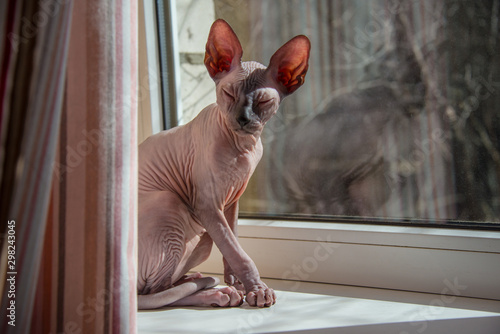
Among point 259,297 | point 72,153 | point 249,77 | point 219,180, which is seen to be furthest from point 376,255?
point 72,153

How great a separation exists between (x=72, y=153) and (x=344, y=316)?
0.70 m

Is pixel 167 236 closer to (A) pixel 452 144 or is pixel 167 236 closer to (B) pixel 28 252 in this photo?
(B) pixel 28 252

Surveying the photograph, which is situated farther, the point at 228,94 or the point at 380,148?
the point at 380,148

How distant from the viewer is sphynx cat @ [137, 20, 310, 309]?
1099 mm

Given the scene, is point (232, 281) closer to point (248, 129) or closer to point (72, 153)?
point (248, 129)

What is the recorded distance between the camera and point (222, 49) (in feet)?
3.70

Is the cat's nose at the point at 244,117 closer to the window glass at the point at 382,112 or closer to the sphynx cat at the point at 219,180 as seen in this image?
the sphynx cat at the point at 219,180

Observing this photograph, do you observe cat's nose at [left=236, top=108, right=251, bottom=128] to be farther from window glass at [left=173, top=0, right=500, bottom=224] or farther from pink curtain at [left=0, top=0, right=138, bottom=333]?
window glass at [left=173, top=0, right=500, bottom=224]

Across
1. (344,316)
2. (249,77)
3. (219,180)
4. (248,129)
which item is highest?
(249,77)

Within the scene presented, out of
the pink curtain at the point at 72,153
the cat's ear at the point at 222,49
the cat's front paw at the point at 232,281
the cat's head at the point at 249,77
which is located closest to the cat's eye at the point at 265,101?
the cat's head at the point at 249,77

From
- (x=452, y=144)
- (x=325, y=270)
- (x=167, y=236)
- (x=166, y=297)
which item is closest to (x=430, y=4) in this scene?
(x=452, y=144)

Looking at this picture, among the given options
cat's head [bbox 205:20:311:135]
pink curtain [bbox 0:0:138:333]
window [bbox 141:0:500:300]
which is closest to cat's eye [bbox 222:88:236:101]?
cat's head [bbox 205:20:311:135]

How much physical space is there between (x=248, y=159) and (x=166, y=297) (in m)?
0.39

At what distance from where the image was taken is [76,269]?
74 cm
